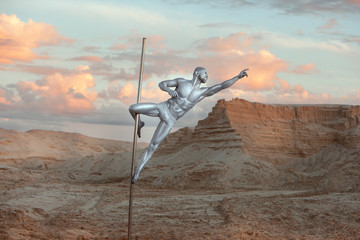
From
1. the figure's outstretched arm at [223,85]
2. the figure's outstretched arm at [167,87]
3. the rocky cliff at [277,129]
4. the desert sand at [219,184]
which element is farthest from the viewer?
the rocky cliff at [277,129]

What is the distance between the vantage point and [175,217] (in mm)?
14742

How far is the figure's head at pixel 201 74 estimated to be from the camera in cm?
883

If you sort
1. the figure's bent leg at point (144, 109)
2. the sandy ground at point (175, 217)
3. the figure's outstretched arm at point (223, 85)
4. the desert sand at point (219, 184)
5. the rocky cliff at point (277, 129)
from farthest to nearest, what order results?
the rocky cliff at point (277, 129) → the desert sand at point (219, 184) → the sandy ground at point (175, 217) → the figure's outstretched arm at point (223, 85) → the figure's bent leg at point (144, 109)

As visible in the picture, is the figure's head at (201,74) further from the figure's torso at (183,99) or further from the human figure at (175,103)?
the figure's torso at (183,99)

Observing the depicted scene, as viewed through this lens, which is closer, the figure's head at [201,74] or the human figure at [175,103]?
the human figure at [175,103]

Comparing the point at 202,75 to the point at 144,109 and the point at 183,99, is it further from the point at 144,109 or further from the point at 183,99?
the point at 144,109

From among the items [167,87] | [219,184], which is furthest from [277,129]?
[167,87]

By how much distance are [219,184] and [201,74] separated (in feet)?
61.3

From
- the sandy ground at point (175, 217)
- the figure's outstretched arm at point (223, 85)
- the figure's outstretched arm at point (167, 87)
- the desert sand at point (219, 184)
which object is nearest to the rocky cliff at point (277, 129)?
the desert sand at point (219, 184)

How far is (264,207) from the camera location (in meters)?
16.5

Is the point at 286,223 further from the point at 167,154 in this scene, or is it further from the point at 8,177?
the point at 167,154

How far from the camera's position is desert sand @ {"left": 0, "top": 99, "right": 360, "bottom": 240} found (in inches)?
483

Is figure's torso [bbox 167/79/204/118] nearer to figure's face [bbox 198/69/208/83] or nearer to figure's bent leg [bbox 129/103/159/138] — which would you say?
figure's face [bbox 198/69/208/83]

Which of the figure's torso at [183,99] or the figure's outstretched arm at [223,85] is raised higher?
the figure's outstretched arm at [223,85]
